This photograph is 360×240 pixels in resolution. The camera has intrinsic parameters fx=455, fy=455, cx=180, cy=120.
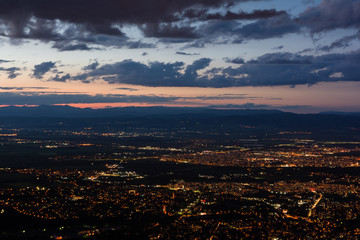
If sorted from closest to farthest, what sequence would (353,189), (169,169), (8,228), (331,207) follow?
(8,228), (331,207), (353,189), (169,169)

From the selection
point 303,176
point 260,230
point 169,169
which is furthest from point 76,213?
point 303,176

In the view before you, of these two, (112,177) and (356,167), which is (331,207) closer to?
(112,177)

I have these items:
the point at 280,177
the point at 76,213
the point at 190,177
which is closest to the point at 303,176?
the point at 280,177

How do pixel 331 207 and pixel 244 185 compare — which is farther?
pixel 244 185

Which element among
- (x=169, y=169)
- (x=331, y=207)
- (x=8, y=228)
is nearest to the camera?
(x=8, y=228)

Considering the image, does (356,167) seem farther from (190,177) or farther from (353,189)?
(190,177)

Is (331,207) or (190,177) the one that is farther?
(190,177)

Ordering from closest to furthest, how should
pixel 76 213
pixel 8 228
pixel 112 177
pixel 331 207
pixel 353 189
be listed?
pixel 8 228 < pixel 76 213 < pixel 331 207 < pixel 353 189 < pixel 112 177

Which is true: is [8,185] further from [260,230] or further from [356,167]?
[356,167]

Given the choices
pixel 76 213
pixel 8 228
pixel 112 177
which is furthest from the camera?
pixel 112 177
